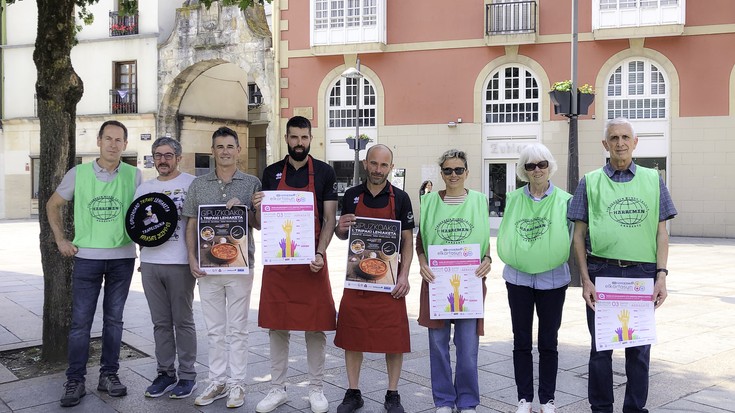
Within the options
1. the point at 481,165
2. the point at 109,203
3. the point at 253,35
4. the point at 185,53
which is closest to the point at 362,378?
the point at 109,203

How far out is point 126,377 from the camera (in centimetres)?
580

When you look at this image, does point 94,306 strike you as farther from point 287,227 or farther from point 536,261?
point 536,261

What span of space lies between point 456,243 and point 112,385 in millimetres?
2858

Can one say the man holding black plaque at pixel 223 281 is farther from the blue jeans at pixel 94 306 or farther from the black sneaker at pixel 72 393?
the black sneaker at pixel 72 393

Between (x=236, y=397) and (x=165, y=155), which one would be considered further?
(x=165, y=155)

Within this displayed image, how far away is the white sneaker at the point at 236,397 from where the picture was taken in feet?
16.5

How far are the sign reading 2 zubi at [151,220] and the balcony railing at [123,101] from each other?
27118mm

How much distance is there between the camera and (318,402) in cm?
497

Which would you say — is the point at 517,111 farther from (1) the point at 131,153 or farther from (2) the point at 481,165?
(1) the point at 131,153

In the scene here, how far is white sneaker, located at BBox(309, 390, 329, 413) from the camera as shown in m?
4.95

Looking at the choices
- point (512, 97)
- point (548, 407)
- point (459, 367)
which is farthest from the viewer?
point (512, 97)

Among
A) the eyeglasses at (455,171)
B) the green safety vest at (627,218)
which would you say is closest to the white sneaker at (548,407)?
the green safety vest at (627,218)

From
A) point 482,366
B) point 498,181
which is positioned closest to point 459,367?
point 482,366

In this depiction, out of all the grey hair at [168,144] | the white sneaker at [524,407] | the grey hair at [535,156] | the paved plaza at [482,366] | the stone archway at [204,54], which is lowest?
the paved plaza at [482,366]
